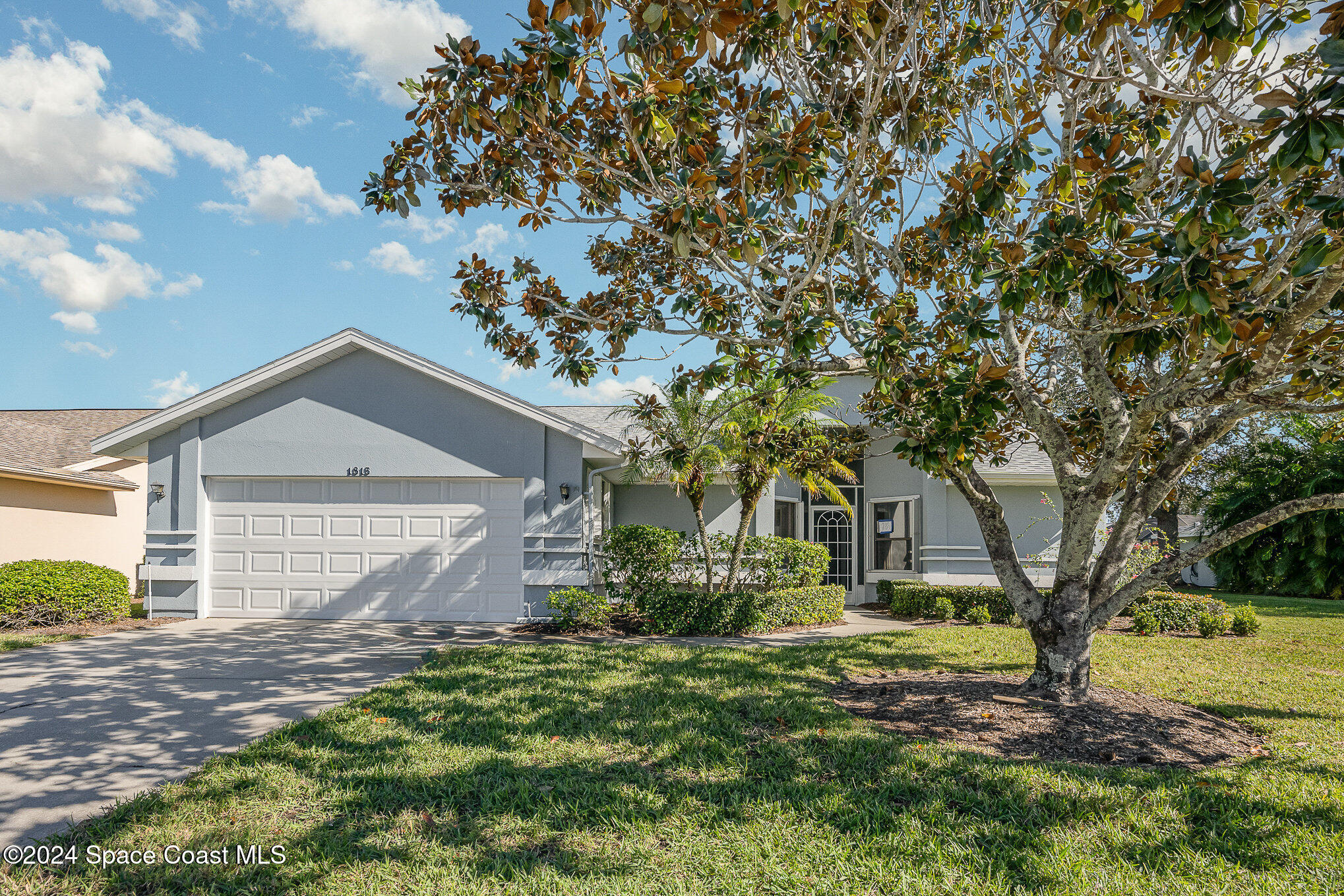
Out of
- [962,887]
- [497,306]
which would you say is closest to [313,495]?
[497,306]

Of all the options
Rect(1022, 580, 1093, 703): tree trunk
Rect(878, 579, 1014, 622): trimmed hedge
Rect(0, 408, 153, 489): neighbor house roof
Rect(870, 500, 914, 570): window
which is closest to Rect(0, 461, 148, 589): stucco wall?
Rect(0, 408, 153, 489): neighbor house roof

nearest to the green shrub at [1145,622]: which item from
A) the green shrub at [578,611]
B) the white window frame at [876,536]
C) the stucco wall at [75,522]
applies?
the white window frame at [876,536]

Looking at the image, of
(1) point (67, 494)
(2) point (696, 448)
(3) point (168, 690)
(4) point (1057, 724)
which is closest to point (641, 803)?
(4) point (1057, 724)

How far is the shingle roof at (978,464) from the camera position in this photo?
14664 mm

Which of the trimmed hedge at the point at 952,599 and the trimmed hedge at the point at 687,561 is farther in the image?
the trimmed hedge at the point at 952,599

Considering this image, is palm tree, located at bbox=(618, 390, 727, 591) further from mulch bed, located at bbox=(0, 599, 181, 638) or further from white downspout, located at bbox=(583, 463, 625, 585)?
mulch bed, located at bbox=(0, 599, 181, 638)

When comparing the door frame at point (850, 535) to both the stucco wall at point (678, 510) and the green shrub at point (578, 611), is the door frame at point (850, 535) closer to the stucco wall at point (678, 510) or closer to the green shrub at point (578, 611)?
the stucco wall at point (678, 510)

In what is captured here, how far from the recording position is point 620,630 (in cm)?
1170

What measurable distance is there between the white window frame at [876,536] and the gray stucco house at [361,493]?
7.37 meters

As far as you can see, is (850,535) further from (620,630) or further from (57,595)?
(57,595)

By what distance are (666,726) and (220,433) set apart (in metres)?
11.5

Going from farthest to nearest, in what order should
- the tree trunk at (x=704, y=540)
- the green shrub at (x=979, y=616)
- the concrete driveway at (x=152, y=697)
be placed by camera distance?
the green shrub at (x=979, y=616) → the tree trunk at (x=704, y=540) → the concrete driveway at (x=152, y=697)

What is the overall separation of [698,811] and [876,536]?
13933 millimetres

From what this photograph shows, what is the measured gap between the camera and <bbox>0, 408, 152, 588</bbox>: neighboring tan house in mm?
13914
